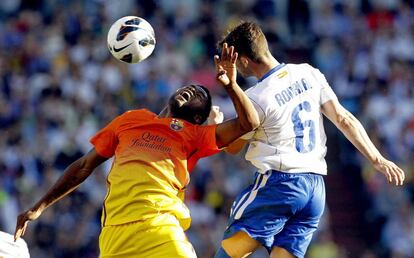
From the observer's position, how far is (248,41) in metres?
8.37

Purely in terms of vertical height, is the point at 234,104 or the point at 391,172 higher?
the point at 234,104

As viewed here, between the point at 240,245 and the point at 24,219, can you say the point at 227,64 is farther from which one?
the point at 24,219

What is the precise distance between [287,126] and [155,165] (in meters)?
1.21

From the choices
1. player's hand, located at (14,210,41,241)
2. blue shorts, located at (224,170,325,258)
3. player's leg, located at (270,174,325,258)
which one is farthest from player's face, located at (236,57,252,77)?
player's hand, located at (14,210,41,241)

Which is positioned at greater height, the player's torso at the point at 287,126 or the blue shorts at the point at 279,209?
the player's torso at the point at 287,126

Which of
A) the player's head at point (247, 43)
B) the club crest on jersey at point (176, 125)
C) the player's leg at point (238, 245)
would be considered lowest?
the player's leg at point (238, 245)

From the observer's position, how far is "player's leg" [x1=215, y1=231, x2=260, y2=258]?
8.40 meters

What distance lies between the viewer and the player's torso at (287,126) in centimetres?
830

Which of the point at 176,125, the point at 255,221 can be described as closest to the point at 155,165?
the point at 176,125

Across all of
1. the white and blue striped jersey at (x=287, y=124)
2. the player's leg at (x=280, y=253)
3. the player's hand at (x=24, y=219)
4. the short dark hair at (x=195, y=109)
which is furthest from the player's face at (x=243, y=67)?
the player's hand at (x=24, y=219)

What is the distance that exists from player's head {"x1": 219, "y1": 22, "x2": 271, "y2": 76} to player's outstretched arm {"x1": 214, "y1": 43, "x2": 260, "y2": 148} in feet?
2.31

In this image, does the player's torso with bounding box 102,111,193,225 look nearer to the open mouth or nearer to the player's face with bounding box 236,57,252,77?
the open mouth

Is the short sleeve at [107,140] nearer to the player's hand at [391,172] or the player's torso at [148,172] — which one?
the player's torso at [148,172]

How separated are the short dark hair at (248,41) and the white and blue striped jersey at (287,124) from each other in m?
0.18
